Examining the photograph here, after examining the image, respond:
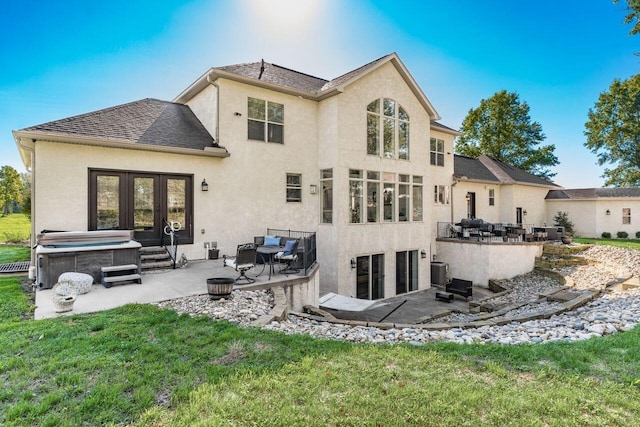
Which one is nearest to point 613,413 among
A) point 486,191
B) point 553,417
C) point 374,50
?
point 553,417

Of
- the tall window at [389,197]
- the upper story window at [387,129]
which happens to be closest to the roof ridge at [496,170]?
the upper story window at [387,129]

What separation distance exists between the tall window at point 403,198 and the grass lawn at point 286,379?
9850 mm

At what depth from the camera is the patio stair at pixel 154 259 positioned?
Answer: 8938 millimetres

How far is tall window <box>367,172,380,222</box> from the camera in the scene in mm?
13242

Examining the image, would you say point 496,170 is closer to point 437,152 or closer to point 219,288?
point 437,152

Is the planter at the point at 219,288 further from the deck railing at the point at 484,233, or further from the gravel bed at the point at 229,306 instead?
the deck railing at the point at 484,233

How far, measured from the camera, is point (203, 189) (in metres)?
10.6

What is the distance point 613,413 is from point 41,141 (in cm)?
1208

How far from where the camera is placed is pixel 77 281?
646 centimetres

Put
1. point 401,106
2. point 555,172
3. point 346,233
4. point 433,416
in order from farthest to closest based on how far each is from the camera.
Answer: point 555,172 → point 401,106 → point 346,233 → point 433,416

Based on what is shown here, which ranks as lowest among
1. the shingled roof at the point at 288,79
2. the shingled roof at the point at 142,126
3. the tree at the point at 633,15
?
the shingled roof at the point at 142,126

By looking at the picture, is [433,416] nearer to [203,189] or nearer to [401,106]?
[203,189]

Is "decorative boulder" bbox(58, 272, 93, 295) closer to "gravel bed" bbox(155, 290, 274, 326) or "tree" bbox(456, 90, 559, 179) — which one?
"gravel bed" bbox(155, 290, 274, 326)

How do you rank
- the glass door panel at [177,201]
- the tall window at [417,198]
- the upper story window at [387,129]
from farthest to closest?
the tall window at [417,198], the upper story window at [387,129], the glass door panel at [177,201]
